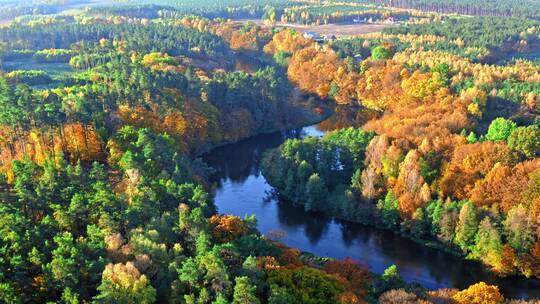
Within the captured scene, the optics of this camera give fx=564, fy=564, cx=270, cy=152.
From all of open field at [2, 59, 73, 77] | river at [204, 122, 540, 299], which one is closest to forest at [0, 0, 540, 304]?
open field at [2, 59, 73, 77]

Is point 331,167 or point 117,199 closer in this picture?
point 117,199

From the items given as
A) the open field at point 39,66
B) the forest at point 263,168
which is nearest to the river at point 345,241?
the forest at point 263,168

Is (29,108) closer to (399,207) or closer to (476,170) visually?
(399,207)

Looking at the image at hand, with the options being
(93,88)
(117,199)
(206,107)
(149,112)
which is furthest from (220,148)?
(117,199)

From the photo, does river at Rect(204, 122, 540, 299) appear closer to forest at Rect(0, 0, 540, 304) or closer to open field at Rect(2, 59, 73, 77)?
forest at Rect(0, 0, 540, 304)

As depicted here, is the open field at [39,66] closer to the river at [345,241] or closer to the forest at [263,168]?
the forest at [263,168]

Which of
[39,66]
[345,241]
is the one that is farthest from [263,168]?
[39,66]

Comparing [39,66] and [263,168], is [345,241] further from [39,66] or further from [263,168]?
[39,66]
